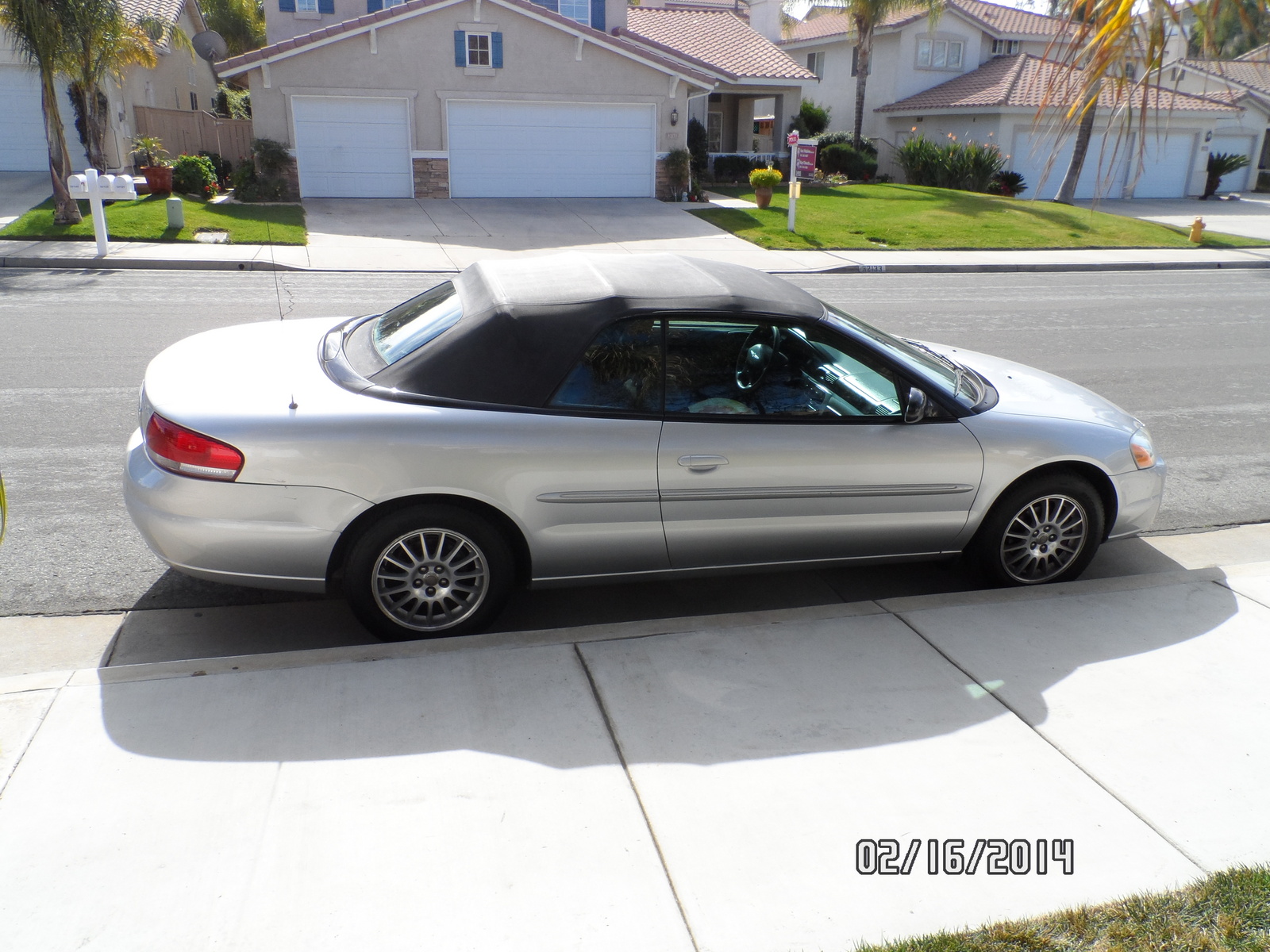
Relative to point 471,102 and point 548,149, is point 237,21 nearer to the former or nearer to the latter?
point 471,102

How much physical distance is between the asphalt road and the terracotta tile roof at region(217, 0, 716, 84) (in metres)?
10.2

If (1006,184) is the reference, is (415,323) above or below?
below

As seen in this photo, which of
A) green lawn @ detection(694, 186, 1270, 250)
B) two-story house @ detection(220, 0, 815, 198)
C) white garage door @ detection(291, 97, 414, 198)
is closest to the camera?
green lawn @ detection(694, 186, 1270, 250)

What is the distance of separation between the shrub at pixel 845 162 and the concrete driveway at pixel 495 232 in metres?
9.44

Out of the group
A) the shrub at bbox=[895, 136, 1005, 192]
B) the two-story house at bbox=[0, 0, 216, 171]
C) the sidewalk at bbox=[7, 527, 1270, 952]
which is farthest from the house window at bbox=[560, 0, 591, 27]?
the sidewalk at bbox=[7, 527, 1270, 952]

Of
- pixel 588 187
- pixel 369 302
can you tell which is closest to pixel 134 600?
pixel 369 302

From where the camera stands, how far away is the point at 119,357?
9.27m

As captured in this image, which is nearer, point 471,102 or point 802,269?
point 802,269

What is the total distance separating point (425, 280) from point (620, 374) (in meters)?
12.1

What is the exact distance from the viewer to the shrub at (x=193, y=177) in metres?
22.5

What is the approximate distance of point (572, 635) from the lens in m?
4.25

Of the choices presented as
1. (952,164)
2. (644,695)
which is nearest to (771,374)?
(644,695)

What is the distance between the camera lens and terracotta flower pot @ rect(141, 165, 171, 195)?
2178cm

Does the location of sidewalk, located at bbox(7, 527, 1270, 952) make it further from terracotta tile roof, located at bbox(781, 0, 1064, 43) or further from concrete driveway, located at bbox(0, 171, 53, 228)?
terracotta tile roof, located at bbox(781, 0, 1064, 43)
